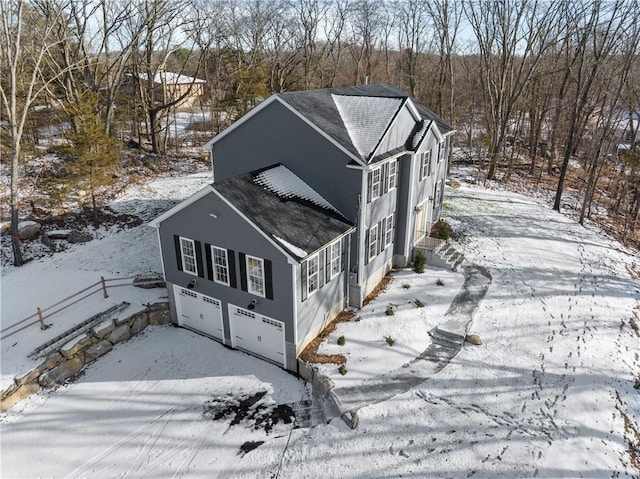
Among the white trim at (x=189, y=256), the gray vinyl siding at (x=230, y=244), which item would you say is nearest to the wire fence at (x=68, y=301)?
the white trim at (x=189, y=256)

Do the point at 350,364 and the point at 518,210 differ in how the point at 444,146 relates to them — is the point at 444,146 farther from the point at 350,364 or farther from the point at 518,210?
the point at 350,364

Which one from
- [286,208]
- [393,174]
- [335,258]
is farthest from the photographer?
[393,174]

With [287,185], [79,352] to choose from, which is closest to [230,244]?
[287,185]

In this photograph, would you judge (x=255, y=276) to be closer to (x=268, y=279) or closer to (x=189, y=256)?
(x=268, y=279)

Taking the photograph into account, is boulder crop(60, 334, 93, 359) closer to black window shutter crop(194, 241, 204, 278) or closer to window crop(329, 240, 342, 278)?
black window shutter crop(194, 241, 204, 278)

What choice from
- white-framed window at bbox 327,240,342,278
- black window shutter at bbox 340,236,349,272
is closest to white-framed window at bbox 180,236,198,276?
white-framed window at bbox 327,240,342,278

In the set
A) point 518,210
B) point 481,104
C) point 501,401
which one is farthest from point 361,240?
point 481,104
